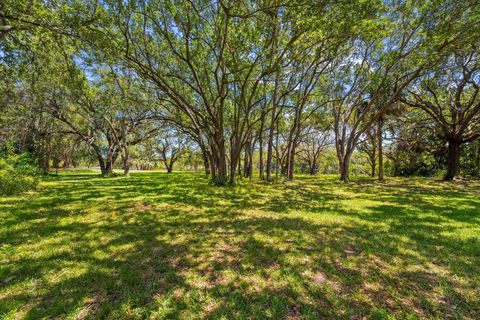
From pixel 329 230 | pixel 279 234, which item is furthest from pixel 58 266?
pixel 329 230

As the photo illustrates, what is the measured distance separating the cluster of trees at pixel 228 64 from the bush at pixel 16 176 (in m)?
3.63

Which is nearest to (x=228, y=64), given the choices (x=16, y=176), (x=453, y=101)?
(x=16, y=176)

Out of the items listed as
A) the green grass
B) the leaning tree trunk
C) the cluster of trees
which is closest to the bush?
the green grass

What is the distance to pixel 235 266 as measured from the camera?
2.92 meters

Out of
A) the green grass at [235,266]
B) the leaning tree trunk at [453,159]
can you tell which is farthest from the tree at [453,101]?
the green grass at [235,266]

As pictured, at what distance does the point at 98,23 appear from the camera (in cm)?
724

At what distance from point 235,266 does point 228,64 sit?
30.6 feet

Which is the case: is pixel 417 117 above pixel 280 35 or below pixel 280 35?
below

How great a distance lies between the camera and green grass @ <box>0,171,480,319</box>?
83.6 inches

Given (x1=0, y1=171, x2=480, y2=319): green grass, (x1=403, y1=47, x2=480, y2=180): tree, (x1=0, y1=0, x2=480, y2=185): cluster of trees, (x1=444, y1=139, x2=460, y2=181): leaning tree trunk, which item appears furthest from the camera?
(x1=444, y1=139, x2=460, y2=181): leaning tree trunk

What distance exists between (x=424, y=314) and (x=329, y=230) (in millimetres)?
2392

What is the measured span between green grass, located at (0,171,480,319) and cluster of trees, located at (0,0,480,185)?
19.9ft

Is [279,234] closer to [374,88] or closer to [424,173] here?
[374,88]

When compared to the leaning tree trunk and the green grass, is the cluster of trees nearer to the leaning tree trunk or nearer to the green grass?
the leaning tree trunk
